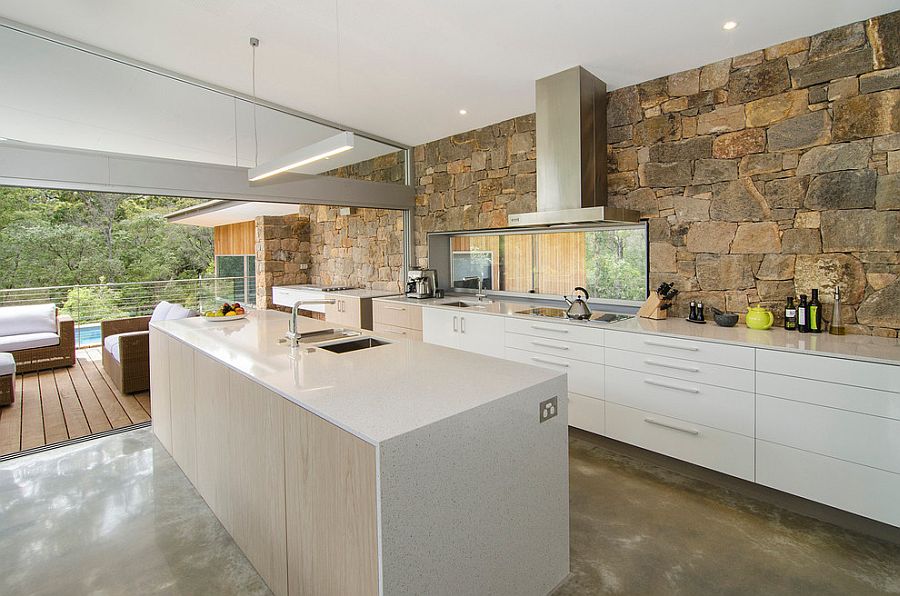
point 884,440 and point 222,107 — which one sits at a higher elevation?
point 222,107

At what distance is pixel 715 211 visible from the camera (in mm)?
3078

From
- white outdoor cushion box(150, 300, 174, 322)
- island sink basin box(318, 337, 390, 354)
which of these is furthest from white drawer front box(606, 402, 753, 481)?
white outdoor cushion box(150, 300, 174, 322)

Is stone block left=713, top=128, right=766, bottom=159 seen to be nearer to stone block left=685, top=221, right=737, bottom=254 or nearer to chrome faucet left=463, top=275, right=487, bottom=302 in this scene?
stone block left=685, top=221, right=737, bottom=254

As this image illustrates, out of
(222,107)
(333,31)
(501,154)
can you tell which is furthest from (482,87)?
(222,107)

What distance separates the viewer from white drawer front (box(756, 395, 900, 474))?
78.5 inches

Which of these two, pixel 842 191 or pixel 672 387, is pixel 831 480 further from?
pixel 842 191

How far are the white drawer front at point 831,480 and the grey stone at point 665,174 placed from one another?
1.83 meters

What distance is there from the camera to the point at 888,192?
7.93ft

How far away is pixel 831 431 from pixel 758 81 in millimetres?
2135

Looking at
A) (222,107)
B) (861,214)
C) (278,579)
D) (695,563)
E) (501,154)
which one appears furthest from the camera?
(501,154)

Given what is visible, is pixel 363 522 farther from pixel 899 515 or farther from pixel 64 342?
pixel 64 342

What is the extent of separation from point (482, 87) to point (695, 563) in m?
3.40

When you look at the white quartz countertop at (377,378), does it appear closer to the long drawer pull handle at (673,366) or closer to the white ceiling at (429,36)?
the long drawer pull handle at (673,366)

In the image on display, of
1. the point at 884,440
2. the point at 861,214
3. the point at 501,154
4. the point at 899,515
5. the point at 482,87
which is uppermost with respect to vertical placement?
the point at 482,87
